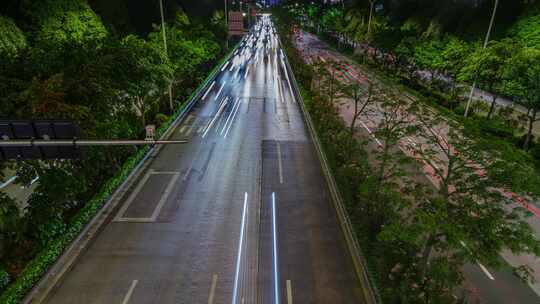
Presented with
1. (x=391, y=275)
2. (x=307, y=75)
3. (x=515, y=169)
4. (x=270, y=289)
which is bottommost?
(x=270, y=289)

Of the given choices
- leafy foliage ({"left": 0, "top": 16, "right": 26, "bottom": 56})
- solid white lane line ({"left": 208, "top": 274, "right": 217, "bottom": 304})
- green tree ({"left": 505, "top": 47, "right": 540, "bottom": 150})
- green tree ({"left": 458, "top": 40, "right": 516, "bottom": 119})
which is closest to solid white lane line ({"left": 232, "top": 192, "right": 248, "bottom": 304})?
solid white lane line ({"left": 208, "top": 274, "right": 217, "bottom": 304})

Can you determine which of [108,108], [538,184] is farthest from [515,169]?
[108,108]

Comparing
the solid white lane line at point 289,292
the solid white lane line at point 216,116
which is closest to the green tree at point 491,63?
the solid white lane line at point 216,116

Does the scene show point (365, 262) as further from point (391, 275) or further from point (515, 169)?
point (515, 169)

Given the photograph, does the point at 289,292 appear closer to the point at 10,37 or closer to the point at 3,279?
the point at 3,279

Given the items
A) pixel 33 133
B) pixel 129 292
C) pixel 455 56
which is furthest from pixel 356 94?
pixel 33 133

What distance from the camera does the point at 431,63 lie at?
113ft

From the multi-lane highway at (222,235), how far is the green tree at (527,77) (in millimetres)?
14639

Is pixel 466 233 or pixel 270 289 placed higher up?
pixel 466 233

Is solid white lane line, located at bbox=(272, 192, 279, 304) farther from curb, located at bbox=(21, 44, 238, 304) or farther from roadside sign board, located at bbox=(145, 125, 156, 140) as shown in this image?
curb, located at bbox=(21, 44, 238, 304)

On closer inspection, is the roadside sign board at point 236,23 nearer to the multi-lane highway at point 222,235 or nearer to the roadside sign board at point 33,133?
the multi-lane highway at point 222,235

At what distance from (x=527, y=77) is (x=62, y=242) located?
94.6ft

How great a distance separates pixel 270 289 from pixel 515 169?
8967 mm

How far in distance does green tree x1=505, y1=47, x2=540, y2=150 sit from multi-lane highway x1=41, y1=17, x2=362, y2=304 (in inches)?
576
